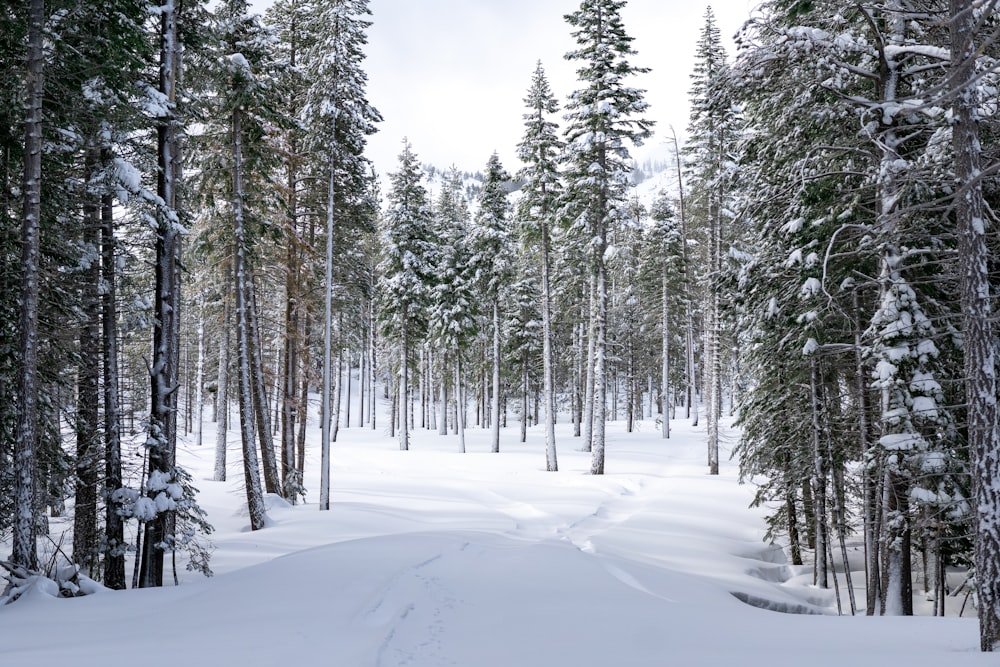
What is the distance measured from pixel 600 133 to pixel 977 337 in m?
18.2

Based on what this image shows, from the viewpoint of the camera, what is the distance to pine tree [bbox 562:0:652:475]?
72.4 ft

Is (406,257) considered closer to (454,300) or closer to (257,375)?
(454,300)

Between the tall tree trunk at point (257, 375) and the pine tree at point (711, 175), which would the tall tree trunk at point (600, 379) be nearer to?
the pine tree at point (711, 175)

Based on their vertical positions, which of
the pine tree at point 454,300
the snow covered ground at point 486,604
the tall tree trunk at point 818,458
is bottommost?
the snow covered ground at point 486,604

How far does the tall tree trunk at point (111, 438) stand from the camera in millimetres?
9578

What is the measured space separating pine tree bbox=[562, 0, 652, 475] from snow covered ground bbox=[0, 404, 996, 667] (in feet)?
27.9

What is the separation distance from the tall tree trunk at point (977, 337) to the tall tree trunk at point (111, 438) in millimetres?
12188

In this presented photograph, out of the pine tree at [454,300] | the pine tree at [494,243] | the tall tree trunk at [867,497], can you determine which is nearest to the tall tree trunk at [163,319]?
the tall tree trunk at [867,497]

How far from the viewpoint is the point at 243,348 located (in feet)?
51.8

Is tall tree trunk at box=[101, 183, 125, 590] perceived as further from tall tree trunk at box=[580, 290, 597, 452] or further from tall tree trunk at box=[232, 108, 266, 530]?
tall tree trunk at box=[580, 290, 597, 452]

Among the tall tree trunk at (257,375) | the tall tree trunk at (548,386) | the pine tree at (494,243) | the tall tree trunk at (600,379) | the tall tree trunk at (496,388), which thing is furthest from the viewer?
the pine tree at (494,243)

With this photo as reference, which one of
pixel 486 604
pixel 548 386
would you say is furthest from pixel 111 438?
pixel 548 386

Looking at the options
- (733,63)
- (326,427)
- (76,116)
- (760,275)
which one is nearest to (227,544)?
(326,427)

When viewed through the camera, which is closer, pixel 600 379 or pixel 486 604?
pixel 486 604
